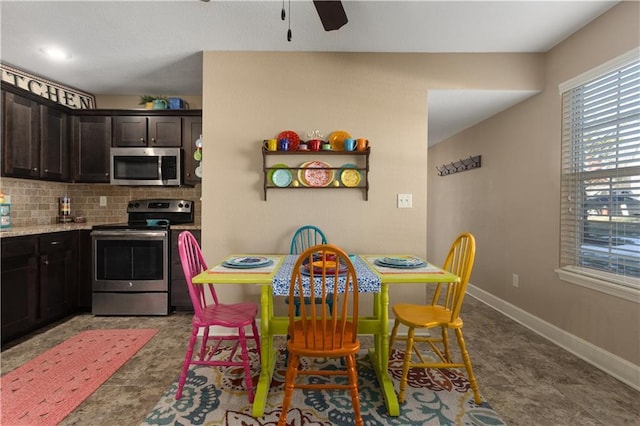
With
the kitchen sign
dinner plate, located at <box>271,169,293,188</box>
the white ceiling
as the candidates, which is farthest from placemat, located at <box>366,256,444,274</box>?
the kitchen sign

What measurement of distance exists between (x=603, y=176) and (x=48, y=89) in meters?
5.09

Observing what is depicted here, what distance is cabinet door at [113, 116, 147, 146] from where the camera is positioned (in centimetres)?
353

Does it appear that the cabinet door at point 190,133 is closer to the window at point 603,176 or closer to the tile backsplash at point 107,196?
the tile backsplash at point 107,196

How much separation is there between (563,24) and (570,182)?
1182 millimetres

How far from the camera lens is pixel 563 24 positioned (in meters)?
2.39

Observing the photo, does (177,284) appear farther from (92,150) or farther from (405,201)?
(405,201)

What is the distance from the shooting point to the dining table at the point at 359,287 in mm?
1744

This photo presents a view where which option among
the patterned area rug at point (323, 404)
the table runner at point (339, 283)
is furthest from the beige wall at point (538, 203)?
the table runner at point (339, 283)

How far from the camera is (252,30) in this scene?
2.49 metres

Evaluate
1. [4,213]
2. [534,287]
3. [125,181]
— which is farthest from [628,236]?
[4,213]

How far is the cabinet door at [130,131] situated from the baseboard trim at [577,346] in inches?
166

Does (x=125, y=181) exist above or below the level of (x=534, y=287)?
above

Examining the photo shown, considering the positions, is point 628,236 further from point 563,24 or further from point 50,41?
point 50,41

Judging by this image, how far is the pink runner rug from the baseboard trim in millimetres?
3319
